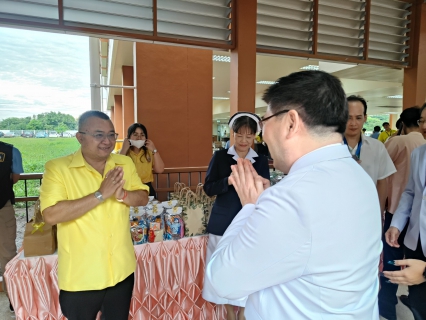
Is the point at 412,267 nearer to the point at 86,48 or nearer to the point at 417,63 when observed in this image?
the point at 417,63

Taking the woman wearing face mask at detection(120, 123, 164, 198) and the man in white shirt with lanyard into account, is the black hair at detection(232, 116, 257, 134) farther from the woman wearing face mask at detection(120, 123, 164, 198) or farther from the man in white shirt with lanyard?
the woman wearing face mask at detection(120, 123, 164, 198)

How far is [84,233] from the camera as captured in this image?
4.31 feet

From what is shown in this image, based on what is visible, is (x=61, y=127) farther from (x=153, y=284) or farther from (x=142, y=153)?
(x=153, y=284)

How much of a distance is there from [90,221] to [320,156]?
111 centimetres

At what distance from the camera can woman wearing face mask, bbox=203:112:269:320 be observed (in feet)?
6.07

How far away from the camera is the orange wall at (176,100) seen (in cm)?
484

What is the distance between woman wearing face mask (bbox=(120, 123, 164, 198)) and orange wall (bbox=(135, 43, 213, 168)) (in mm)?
1824

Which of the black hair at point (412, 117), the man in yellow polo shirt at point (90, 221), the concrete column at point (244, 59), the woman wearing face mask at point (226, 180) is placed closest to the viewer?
the man in yellow polo shirt at point (90, 221)

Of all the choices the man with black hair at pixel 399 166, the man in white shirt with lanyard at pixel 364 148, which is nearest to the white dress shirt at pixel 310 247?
the man in white shirt with lanyard at pixel 364 148

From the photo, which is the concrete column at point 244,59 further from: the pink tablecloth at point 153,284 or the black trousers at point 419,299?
the black trousers at point 419,299

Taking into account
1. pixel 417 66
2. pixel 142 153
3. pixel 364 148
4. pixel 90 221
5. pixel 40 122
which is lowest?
pixel 90 221

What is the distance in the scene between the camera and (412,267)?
47.2 inches

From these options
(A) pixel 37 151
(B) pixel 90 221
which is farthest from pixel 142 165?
(B) pixel 90 221

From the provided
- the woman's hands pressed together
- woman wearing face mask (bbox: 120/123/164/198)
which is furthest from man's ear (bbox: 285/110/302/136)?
woman wearing face mask (bbox: 120/123/164/198)
